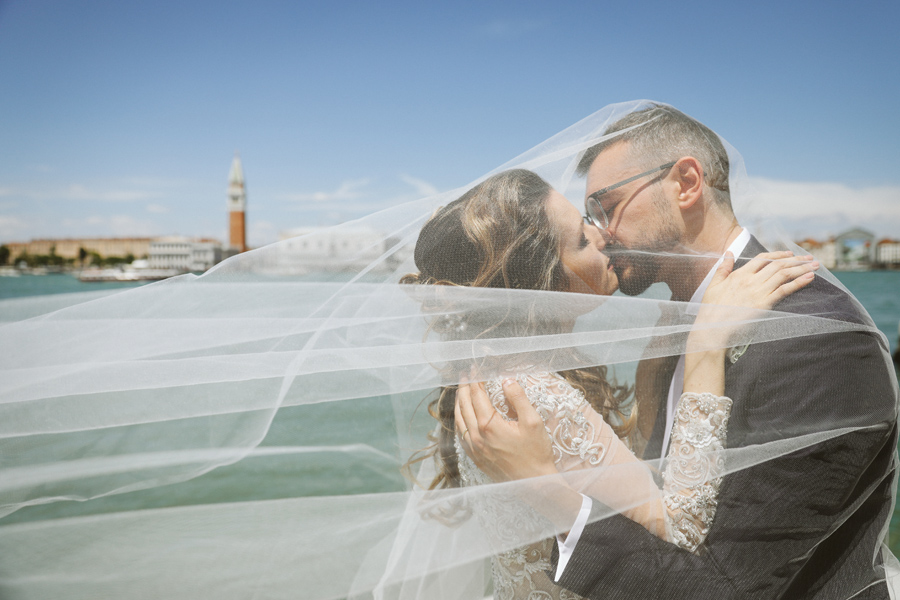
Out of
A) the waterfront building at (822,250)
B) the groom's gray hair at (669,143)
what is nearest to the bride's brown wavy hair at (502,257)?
the groom's gray hair at (669,143)

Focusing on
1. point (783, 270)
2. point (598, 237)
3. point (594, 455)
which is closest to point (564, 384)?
point (594, 455)

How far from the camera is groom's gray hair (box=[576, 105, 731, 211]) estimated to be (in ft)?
6.25

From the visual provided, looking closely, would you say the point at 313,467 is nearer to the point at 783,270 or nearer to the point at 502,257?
the point at 502,257

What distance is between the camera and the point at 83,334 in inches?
70.7

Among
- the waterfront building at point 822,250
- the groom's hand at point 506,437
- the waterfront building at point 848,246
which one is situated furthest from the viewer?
the waterfront building at point 848,246

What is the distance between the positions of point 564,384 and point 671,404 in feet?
1.51

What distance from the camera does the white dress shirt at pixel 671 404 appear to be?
1.55 meters

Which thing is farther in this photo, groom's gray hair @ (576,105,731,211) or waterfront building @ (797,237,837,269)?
waterfront building @ (797,237,837,269)

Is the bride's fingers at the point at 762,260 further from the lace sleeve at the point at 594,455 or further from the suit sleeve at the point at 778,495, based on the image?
the lace sleeve at the point at 594,455

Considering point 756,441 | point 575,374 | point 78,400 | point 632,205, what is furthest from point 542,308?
point 78,400

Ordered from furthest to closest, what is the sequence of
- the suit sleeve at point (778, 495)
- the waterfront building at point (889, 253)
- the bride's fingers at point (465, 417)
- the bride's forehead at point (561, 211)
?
the waterfront building at point (889, 253), the bride's forehead at point (561, 211), the bride's fingers at point (465, 417), the suit sleeve at point (778, 495)

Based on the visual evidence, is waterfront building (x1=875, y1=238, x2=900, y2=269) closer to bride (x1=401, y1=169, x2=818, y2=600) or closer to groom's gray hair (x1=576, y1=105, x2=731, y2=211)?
groom's gray hair (x1=576, y1=105, x2=731, y2=211)

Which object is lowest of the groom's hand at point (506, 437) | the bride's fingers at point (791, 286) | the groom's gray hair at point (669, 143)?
the groom's hand at point (506, 437)

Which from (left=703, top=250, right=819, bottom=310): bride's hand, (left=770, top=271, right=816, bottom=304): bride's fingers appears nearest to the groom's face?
(left=703, top=250, right=819, bottom=310): bride's hand
